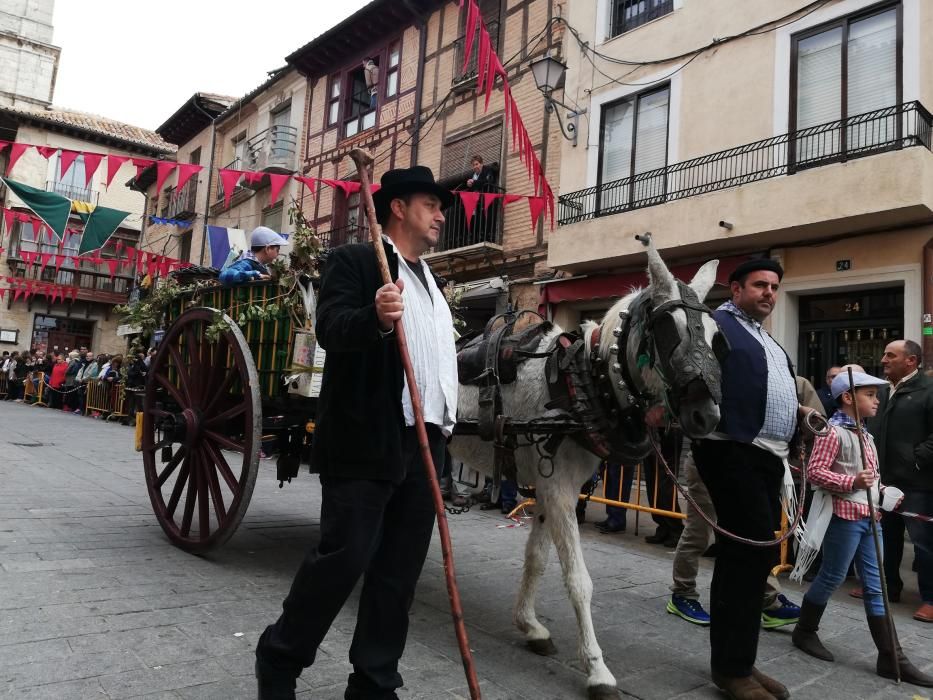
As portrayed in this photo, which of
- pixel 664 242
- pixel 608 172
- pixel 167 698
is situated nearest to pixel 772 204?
pixel 664 242

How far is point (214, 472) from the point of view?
441 cm

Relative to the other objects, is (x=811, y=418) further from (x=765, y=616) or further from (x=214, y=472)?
(x=214, y=472)

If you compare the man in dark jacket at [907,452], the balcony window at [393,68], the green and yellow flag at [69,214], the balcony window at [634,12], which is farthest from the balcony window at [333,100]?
the man in dark jacket at [907,452]

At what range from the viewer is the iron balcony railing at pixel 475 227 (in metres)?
13.5

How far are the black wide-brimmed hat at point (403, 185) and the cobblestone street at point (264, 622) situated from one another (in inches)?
74.7

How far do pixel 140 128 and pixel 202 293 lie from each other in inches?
1392

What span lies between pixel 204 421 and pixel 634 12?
35.6ft

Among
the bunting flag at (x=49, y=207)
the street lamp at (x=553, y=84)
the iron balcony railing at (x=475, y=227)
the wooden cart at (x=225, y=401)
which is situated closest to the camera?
the wooden cart at (x=225, y=401)

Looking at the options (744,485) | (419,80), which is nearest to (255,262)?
(744,485)

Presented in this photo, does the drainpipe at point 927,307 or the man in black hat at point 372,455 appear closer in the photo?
the man in black hat at point 372,455

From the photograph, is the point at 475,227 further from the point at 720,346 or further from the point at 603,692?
the point at 603,692

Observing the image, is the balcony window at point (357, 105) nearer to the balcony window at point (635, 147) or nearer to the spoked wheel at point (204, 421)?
the balcony window at point (635, 147)

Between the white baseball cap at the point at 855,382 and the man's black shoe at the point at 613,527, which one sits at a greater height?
the white baseball cap at the point at 855,382

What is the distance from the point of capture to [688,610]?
13.0 feet
